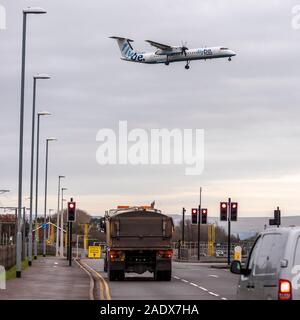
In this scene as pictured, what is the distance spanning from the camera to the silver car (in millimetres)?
15391

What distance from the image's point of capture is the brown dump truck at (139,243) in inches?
1651

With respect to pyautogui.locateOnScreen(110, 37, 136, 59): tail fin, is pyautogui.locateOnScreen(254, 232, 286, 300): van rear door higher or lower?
lower

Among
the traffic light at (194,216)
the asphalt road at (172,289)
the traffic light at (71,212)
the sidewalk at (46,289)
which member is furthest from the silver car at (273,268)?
the traffic light at (194,216)

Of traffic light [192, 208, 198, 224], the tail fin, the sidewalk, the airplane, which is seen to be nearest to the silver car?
the sidewalk

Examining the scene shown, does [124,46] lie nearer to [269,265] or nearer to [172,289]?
[172,289]

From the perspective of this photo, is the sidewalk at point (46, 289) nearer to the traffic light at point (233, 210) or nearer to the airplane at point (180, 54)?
the traffic light at point (233, 210)

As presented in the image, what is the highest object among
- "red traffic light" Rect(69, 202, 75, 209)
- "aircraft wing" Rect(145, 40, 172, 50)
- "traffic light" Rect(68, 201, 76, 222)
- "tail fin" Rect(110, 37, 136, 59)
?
"tail fin" Rect(110, 37, 136, 59)

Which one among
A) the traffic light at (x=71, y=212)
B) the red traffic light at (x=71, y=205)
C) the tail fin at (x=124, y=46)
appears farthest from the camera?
the tail fin at (x=124, y=46)

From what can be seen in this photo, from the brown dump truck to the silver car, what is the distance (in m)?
24.0

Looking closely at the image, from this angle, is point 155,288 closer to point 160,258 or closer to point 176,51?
point 160,258

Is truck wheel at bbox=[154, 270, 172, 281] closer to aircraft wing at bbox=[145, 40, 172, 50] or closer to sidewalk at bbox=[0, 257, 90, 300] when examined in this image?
sidewalk at bbox=[0, 257, 90, 300]

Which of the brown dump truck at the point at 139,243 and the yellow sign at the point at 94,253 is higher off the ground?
the brown dump truck at the point at 139,243

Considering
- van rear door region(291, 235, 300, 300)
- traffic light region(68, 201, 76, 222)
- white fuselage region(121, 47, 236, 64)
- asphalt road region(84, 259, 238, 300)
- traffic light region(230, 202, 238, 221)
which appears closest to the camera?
van rear door region(291, 235, 300, 300)

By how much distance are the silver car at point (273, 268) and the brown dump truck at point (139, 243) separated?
23965 mm
